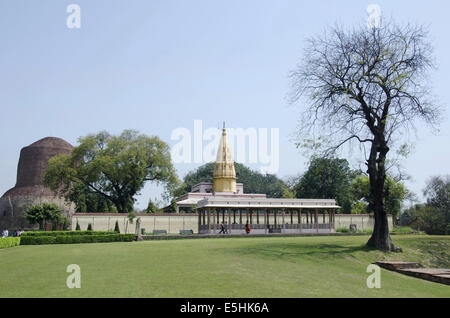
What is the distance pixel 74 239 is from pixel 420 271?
82.8 ft

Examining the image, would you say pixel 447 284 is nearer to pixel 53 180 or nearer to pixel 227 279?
pixel 227 279

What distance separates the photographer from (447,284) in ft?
47.2

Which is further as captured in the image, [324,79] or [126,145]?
[126,145]

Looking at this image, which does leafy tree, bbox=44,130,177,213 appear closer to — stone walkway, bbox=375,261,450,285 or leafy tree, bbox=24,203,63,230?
leafy tree, bbox=24,203,63,230

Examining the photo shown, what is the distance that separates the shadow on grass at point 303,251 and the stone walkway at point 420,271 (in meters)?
2.37

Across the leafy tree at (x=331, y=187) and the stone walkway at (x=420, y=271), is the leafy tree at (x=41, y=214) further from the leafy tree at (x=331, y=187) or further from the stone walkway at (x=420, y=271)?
the stone walkway at (x=420, y=271)

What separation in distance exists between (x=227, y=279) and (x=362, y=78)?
16153 millimetres

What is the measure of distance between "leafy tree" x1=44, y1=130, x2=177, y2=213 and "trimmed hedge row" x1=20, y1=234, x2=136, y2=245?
17.2 metres

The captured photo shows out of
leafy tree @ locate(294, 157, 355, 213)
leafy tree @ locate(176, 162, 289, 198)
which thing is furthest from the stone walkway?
leafy tree @ locate(176, 162, 289, 198)

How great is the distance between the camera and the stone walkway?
1470 cm

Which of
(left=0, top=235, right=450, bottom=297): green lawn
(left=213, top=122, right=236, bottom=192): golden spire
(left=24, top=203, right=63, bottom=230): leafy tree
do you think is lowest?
(left=0, top=235, right=450, bottom=297): green lawn

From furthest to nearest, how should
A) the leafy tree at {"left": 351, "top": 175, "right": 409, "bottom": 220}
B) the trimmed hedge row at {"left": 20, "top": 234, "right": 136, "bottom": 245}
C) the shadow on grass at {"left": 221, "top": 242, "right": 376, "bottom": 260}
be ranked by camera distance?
the leafy tree at {"left": 351, "top": 175, "right": 409, "bottom": 220}, the trimmed hedge row at {"left": 20, "top": 234, "right": 136, "bottom": 245}, the shadow on grass at {"left": 221, "top": 242, "right": 376, "bottom": 260}

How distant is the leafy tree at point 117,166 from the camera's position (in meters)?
50.1
